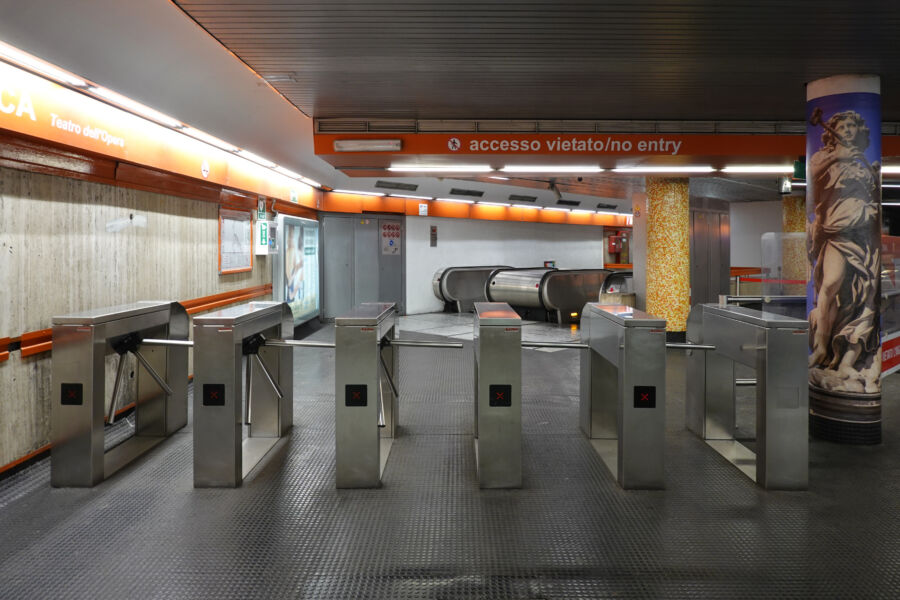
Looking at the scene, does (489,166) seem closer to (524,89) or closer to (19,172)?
(524,89)

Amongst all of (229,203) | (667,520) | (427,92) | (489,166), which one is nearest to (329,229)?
(229,203)

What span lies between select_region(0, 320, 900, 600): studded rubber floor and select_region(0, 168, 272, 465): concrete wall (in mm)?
514

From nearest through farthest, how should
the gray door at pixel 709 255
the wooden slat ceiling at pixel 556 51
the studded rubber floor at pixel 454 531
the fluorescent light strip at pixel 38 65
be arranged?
1. the studded rubber floor at pixel 454 531
2. the fluorescent light strip at pixel 38 65
3. the wooden slat ceiling at pixel 556 51
4. the gray door at pixel 709 255

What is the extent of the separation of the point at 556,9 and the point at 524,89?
163 centimetres

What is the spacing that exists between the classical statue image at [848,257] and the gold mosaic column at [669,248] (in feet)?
14.2

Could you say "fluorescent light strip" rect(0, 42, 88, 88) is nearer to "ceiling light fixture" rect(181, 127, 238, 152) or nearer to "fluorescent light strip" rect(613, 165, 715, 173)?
"ceiling light fixture" rect(181, 127, 238, 152)

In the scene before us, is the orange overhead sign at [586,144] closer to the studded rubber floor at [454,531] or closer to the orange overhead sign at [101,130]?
the orange overhead sign at [101,130]

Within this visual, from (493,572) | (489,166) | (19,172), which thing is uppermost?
(489,166)

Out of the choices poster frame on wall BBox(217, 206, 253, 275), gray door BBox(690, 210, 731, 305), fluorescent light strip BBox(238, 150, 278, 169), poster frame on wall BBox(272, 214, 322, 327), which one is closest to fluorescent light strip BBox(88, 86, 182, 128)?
fluorescent light strip BBox(238, 150, 278, 169)

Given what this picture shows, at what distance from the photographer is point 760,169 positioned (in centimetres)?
677

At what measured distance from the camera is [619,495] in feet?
10.9

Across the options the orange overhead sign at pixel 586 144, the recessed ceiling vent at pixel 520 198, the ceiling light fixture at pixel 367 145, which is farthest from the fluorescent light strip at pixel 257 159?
the recessed ceiling vent at pixel 520 198

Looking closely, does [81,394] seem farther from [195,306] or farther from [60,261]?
[195,306]

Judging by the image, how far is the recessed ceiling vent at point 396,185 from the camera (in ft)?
35.6
